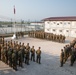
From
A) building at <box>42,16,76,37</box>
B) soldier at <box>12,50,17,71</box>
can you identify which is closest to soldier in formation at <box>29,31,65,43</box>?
building at <box>42,16,76,37</box>

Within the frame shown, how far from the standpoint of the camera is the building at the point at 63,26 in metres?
25.6

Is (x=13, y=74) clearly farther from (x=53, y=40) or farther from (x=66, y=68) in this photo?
(x=53, y=40)

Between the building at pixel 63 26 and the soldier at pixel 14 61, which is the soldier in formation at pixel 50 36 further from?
the soldier at pixel 14 61

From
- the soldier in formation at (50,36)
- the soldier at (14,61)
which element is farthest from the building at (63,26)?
the soldier at (14,61)

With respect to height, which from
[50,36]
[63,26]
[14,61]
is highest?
[63,26]

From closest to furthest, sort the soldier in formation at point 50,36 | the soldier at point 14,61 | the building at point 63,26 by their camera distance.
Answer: the soldier at point 14,61 < the soldier in formation at point 50,36 < the building at point 63,26

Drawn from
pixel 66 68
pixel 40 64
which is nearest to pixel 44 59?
pixel 40 64

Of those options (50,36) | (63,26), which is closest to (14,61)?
(50,36)

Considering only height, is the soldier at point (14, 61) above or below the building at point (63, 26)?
below

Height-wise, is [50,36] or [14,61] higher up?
[50,36]

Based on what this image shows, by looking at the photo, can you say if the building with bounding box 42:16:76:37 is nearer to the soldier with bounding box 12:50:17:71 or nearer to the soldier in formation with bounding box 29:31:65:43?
the soldier in formation with bounding box 29:31:65:43

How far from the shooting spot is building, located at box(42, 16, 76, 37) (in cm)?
2561

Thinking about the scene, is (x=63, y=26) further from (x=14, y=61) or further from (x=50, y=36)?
(x=14, y=61)

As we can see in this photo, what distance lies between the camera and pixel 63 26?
26922 millimetres
